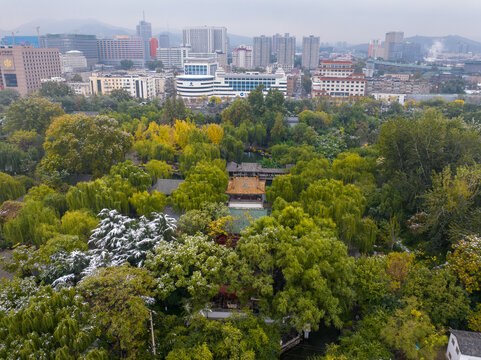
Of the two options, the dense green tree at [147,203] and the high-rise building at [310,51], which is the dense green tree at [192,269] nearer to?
the dense green tree at [147,203]

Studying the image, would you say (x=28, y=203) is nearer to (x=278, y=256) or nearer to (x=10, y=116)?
(x=278, y=256)

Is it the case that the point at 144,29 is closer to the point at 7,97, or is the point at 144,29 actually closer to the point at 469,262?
the point at 7,97

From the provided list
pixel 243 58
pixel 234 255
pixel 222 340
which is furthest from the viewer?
pixel 243 58

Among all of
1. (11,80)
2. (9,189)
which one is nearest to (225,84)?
(11,80)

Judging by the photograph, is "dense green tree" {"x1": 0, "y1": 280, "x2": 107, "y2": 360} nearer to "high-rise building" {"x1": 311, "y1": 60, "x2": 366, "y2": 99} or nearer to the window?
"high-rise building" {"x1": 311, "y1": 60, "x2": 366, "y2": 99}

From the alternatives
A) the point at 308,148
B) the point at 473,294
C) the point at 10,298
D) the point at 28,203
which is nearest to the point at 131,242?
the point at 10,298

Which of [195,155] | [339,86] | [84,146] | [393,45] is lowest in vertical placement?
[195,155]

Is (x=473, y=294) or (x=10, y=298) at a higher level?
(x=10, y=298)
